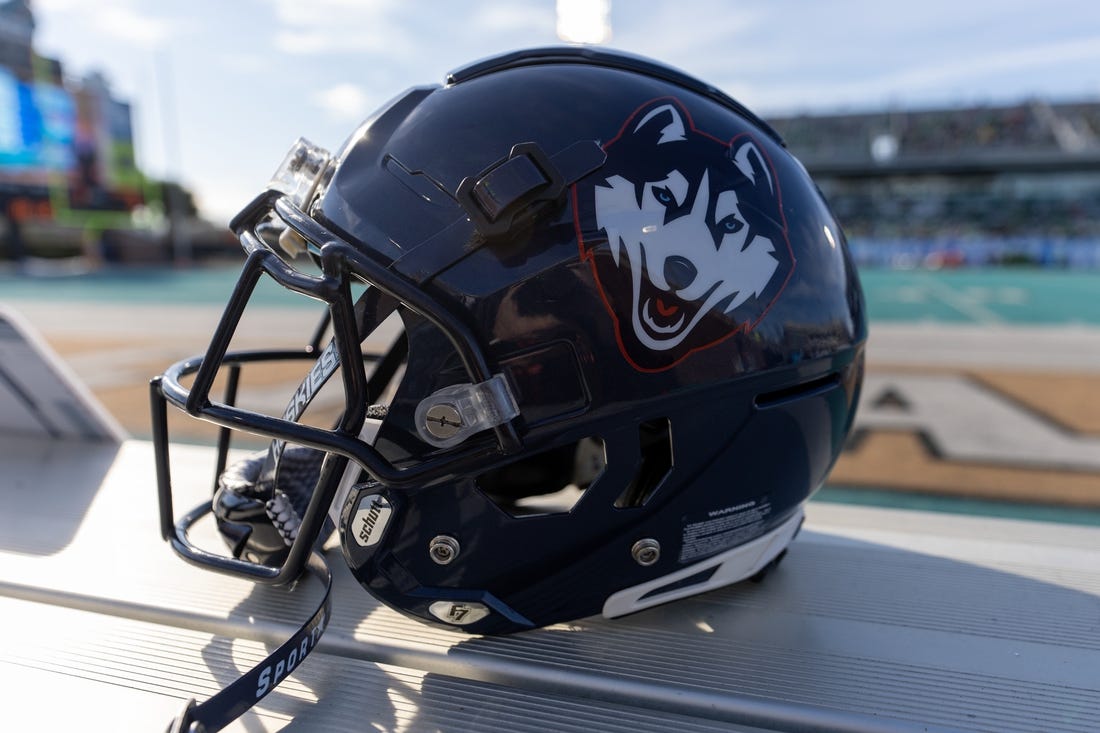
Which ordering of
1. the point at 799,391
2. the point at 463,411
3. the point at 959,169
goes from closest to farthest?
the point at 463,411 → the point at 799,391 → the point at 959,169

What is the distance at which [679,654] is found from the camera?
1.12 m

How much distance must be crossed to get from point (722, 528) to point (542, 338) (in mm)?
449

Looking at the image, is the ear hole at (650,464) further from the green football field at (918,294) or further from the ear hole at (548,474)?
the green football field at (918,294)

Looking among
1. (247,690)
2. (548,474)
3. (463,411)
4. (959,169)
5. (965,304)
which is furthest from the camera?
(959,169)

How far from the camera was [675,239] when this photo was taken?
1.13 m

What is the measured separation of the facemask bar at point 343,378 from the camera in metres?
0.99

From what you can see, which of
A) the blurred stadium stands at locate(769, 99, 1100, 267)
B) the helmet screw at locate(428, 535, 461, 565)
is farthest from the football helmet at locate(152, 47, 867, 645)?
the blurred stadium stands at locate(769, 99, 1100, 267)

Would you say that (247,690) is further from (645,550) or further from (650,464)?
(650,464)

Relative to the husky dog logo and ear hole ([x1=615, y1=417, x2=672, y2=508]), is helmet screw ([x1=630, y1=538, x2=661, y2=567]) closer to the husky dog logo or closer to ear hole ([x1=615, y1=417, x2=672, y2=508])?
ear hole ([x1=615, y1=417, x2=672, y2=508])

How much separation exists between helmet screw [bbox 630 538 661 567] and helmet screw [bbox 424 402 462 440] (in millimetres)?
354

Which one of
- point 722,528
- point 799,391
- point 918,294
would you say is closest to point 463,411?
point 722,528

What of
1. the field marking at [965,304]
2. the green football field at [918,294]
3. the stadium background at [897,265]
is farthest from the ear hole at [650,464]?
the field marking at [965,304]

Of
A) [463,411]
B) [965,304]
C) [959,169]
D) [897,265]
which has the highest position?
[463,411]

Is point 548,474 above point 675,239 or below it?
below
